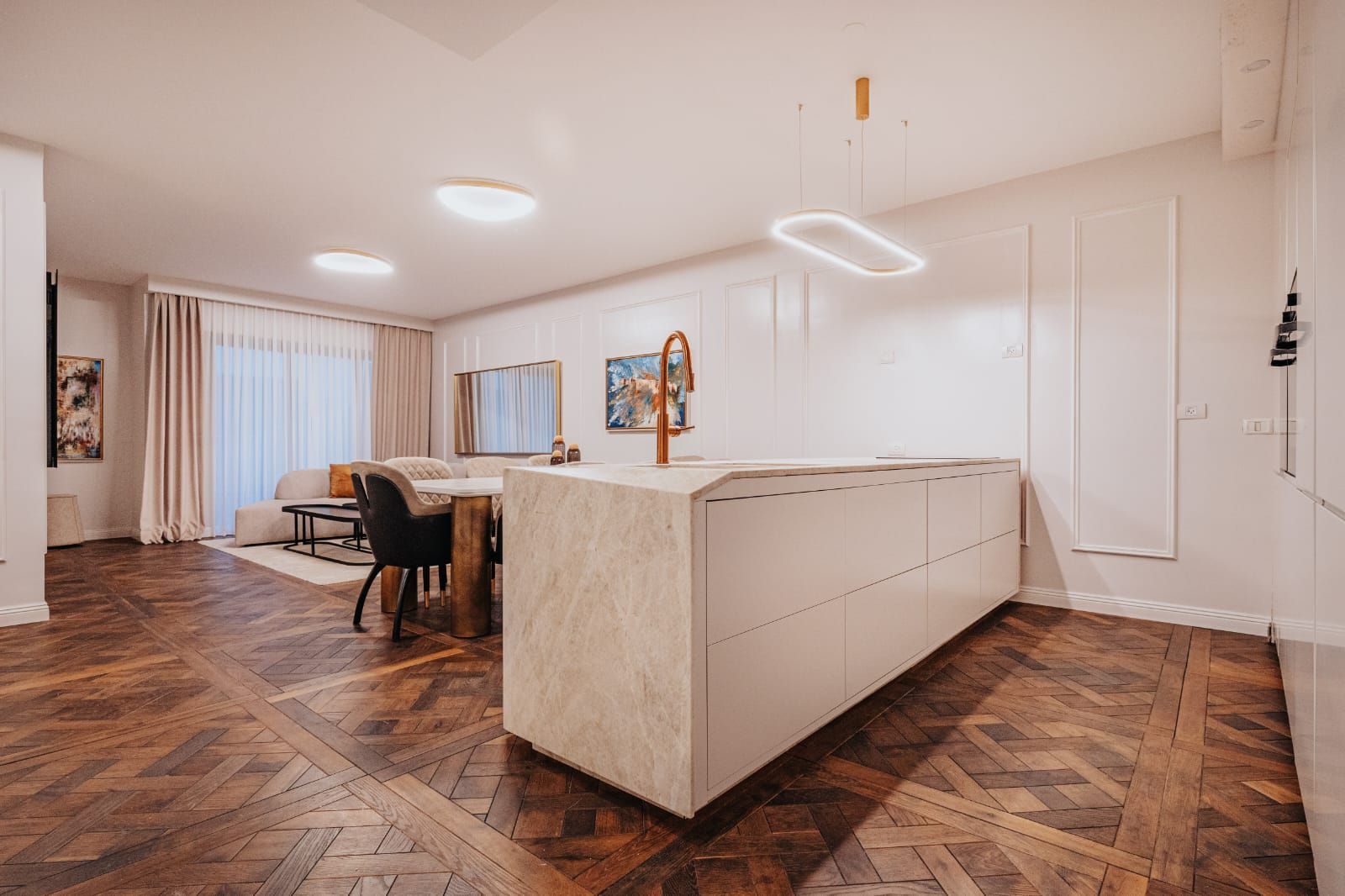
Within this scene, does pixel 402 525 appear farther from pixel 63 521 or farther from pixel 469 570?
pixel 63 521

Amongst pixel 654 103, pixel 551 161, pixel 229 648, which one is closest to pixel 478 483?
pixel 229 648

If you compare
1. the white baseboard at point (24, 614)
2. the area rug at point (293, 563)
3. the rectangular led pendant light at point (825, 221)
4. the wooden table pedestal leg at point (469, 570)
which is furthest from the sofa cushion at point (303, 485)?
the rectangular led pendant light at point (825, 221)

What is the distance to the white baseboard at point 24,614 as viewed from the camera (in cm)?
353

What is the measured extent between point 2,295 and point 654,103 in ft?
12.4

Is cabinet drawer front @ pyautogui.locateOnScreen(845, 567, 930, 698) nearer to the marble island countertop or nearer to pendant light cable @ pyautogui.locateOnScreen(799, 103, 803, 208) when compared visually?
the marble island countertop

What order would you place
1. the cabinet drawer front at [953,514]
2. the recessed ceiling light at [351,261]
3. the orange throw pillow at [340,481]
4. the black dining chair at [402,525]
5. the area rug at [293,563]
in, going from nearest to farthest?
the cabinet drawer front at [953,514], the black dining chair at [402,525], the area rug at [293,563], the recessed ceiling light at [351,261], the orange throw pillow at [340,481]

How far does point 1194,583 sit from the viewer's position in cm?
352

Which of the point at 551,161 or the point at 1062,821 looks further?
the point at 551,161

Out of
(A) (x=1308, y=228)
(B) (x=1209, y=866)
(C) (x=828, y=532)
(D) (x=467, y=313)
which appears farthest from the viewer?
(D) (x=467, y=313)

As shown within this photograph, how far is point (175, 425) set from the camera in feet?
22.4

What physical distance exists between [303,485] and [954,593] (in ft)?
23.1

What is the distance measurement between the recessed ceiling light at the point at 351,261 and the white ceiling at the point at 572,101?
61 cm

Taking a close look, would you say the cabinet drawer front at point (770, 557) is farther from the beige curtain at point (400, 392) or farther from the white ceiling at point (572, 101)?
the beige curtain at point (400, 392)

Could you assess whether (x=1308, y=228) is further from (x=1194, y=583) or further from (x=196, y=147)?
(x=196, y=147)
